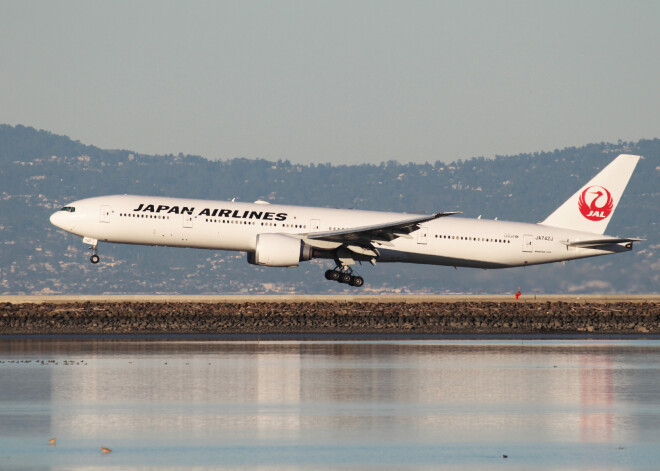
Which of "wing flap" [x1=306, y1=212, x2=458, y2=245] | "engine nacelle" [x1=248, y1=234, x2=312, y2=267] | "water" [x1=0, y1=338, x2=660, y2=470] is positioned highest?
"wing flap" [x1=306, y1=212, x2=458, y2=245]

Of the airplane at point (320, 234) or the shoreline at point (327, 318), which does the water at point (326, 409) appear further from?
the airplane at point (320, 234)

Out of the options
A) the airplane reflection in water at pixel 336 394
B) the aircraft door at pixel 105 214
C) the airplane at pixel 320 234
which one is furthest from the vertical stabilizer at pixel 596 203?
the airplane reflection in water at pixel 336 394

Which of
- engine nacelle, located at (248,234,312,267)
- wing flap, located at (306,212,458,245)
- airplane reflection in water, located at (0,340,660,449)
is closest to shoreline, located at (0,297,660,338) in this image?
engine nacelle, located at (248,234,312,267)

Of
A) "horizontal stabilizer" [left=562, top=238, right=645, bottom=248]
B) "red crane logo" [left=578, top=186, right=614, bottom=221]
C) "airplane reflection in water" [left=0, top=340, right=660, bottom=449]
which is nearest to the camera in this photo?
"airplane reflection in water" [left=0, top=340, right=660, bottom=449]

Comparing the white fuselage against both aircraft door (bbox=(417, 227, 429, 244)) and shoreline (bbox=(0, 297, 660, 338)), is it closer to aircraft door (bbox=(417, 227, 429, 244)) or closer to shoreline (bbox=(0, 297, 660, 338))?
aircraft door (bbox=(417, 227, 429, 244))

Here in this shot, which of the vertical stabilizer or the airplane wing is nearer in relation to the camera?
the airplane wing

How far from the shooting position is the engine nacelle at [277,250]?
45.3m

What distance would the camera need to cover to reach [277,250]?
4528 cm

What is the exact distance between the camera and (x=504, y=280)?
8388 centimetres

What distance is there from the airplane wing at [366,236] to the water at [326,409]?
19727mm

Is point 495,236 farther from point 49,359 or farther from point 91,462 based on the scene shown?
point 91,462

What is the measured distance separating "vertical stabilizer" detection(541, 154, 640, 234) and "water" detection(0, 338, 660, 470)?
2609cm

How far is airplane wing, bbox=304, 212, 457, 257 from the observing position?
4594cm

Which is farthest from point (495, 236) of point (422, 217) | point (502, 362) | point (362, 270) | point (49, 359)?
point (362, 270)
